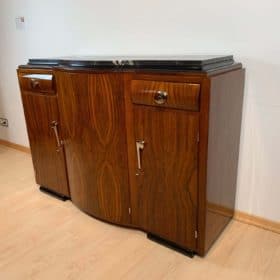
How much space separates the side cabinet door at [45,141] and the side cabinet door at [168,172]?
0.63 meters

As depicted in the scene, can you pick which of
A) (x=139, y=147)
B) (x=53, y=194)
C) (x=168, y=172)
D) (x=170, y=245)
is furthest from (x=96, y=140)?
(x=53, y=194)

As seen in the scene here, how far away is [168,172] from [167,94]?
371mm

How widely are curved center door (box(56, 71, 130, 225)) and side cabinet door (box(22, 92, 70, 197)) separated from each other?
0.39 feet

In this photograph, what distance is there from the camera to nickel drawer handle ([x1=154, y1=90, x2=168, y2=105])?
128 centimetres

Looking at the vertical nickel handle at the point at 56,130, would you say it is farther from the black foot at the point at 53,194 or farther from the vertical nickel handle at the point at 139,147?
the vertical nickel handle at the point at 139,147

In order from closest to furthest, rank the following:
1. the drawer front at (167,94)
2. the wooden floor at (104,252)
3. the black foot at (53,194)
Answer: the drawer front at (167,94), the wooden floor at (104,252), the black foot at (53,194)

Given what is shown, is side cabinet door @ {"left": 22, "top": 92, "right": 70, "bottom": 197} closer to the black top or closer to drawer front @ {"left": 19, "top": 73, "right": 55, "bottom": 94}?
drawer front @ {"left": 19, "top": 73, "right": 55, "bottom": 94}

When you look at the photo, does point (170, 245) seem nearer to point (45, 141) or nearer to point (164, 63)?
point (164, 63)

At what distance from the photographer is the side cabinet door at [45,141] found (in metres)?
1.83

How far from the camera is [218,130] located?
135 centimetres

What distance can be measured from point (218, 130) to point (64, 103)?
854 mm

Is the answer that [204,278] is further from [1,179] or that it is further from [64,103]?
[1,179]

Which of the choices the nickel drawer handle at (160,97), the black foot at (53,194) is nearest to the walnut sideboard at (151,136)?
the nickel drawer handle at (160,97)

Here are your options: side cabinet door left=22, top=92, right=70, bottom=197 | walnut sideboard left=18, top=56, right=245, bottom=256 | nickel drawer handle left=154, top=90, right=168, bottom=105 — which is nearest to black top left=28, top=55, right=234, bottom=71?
walnut sideboard left=18, top=56, right=245, bottom=256
